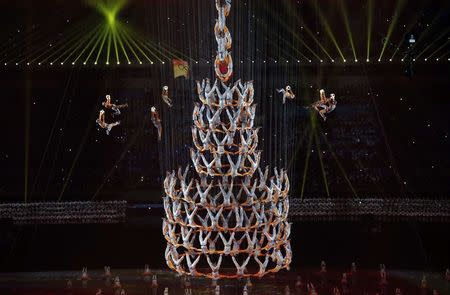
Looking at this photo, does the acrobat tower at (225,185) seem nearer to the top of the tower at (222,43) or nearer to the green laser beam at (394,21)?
the top of the tower at (222,43)

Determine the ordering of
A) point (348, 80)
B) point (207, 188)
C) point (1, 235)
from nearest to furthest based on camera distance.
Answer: point (207, 188) → point (1, 235) → point (348, 80)

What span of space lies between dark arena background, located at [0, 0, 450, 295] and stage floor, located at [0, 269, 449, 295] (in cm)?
46

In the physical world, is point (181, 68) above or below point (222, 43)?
above

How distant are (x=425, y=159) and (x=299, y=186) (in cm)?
272

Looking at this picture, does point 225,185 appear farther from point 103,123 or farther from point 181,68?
point 103,123

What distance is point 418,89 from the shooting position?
14.3 m

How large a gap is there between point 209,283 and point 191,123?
13.5 feet

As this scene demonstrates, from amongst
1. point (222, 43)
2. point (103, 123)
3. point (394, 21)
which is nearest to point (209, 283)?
point (103, 123)

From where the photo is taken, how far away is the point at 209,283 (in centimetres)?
1003

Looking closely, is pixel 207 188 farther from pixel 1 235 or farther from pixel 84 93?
pixel 84 93

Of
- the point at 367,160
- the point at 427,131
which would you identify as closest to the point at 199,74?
the point at 367,160

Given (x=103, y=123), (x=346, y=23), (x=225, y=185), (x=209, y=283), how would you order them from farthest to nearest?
(x=346, y=23)
(x=103, y=123)
(x=209, y=283)
(x=225, y=185)

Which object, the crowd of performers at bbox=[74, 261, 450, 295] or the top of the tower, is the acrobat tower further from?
the crowd of performers at bbox=[74, 261, 450, 295]

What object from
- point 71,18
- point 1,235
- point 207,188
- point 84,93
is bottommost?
point 1,235
